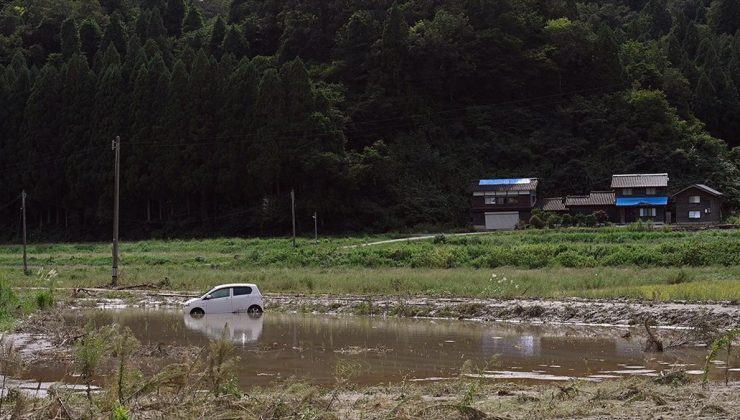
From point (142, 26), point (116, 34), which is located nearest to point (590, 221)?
point (116, 34)

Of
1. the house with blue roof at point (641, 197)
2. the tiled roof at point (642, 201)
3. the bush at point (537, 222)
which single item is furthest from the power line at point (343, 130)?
the bush at point (537, 222)

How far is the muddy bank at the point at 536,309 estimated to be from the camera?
22.4 metres

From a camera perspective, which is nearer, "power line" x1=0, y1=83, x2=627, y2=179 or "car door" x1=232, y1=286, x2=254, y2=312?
"car door" x1=232, y1=286, x2=254, y2=312

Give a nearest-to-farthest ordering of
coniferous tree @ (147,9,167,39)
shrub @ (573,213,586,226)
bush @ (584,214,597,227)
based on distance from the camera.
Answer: bush @ (584,214,597,227) < shrub @ (573,213,586,226) < coniferous tree @ (147,9,167,39)

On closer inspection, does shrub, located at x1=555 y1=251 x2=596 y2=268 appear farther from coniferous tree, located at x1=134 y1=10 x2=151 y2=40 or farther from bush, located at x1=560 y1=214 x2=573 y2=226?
coniferous tree, located at x1=134 y1=10 x2=151 y2=40

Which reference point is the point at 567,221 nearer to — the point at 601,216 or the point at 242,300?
the point at 601,216

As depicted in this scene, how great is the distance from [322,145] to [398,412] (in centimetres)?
5432

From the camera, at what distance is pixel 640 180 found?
6531 cm

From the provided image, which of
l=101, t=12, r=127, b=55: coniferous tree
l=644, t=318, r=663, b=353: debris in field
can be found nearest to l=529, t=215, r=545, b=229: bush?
l=644, t=318, r=663, b=353: debris in field

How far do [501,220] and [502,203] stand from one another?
126 centimetres

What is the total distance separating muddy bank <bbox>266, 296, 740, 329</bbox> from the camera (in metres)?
22.4

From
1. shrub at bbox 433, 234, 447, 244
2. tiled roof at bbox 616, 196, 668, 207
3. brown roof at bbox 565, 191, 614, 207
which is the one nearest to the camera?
shrub at bbox 433, 234, 447, 244

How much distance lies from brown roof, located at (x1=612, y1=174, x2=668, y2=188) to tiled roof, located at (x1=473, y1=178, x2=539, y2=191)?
231 inches

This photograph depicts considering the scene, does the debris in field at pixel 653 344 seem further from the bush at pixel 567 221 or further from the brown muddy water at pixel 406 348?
the bush at pixel 567 221
